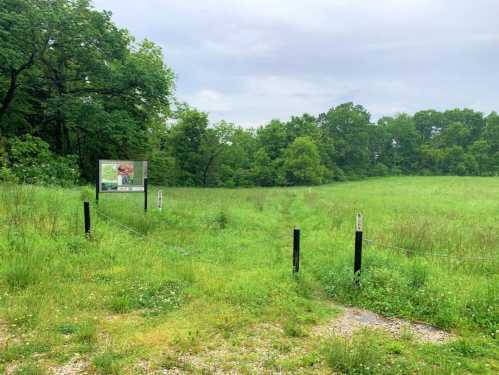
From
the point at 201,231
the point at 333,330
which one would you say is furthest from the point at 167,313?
the point at 201,231

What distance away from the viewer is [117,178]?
11.3 metres

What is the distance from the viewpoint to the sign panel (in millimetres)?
11070

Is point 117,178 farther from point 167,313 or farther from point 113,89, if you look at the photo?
point 113,89

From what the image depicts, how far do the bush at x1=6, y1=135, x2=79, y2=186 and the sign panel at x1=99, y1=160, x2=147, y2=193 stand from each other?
19.3ft

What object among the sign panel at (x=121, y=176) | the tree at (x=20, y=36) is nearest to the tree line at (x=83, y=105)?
the tree at (x=20, y=36)

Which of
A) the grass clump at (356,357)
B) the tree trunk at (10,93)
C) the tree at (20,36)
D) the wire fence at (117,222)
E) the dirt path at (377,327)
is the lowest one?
the dirt path at (377,327)

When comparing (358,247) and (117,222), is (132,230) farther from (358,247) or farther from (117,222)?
(358,247)

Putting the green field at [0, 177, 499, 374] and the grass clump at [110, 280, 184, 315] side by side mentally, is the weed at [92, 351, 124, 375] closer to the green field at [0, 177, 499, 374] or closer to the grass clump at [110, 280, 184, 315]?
the green field at [0, 177, 499, 374]

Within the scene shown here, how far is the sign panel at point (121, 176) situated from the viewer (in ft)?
36.3

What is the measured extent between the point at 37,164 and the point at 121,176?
29.4 ft

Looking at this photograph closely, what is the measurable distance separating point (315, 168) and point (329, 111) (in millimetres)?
28872

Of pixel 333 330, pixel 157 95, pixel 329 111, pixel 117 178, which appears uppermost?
pixel 329 111

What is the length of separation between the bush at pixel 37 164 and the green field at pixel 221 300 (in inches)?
266

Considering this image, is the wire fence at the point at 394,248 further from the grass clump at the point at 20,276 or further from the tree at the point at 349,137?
the tree at the point at 349,137
